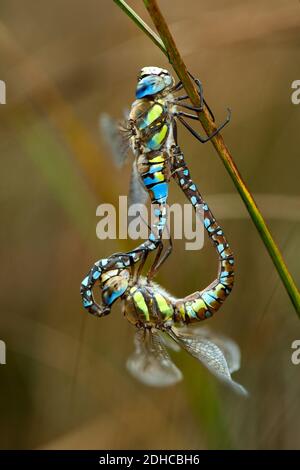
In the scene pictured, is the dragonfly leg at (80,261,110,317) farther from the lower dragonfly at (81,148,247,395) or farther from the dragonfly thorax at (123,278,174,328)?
the dragonfly thorax at (123,278,174,328)

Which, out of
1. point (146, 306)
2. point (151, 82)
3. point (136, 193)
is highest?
point (151, 82)

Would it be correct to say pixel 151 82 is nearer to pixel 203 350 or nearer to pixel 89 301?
pixel 89 301

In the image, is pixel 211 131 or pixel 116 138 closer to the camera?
pixel 211 131

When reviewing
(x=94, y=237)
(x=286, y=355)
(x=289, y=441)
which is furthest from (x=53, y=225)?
(x=289, y=441)

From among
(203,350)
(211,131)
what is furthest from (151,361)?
(211,131)

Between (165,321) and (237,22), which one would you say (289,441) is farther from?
(237,22)

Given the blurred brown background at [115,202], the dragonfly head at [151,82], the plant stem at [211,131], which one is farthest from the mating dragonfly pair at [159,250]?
the blurred brown background at [115,202]
